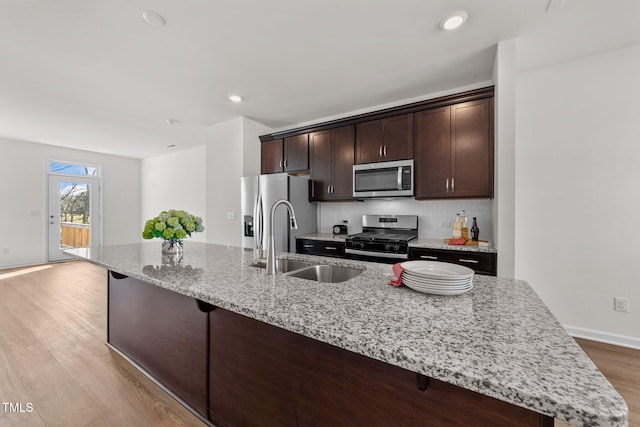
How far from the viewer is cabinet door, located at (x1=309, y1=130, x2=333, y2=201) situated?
3.62m

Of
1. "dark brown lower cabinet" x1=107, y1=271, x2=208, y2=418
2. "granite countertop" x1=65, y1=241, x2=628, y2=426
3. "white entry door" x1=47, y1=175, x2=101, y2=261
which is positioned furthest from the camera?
"white entry door" x1=47, y1=175, x2=101, y2=261

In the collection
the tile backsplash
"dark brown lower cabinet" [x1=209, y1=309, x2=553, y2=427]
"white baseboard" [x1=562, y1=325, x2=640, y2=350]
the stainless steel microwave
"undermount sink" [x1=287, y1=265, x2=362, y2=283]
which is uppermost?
the stainless steel microwave

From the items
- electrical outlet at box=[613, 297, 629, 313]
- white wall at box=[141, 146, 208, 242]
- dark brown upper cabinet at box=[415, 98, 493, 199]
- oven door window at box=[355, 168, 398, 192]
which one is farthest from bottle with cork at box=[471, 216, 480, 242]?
white wall at box=[141, 146, 208, 242]

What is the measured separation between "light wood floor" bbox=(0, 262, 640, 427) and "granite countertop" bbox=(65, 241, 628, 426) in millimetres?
845

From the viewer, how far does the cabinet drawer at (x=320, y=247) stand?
333 centimetres

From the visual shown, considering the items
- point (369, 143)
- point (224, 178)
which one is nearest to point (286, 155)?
point (224, 178)

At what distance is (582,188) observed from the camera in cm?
254

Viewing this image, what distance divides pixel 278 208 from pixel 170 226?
1.65 metres

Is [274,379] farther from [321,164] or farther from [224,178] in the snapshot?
[224,178]

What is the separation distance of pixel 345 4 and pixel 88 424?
9.87 feet

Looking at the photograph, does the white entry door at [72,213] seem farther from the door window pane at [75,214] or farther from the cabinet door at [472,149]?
the cabinet door at [472,149]

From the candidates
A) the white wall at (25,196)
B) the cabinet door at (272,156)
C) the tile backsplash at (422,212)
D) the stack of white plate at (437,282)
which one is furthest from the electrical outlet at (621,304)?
the white wall at (25,196)

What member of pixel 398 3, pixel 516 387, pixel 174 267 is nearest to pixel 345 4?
pixel 398 3

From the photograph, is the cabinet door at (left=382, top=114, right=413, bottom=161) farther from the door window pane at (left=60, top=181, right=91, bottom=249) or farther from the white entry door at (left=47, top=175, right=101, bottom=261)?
the door window pane at (left=60, top=181, right=91, bottom=249)
